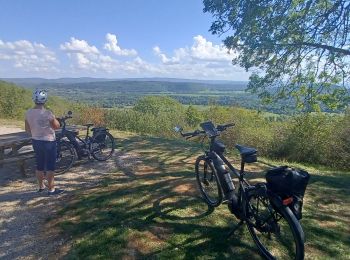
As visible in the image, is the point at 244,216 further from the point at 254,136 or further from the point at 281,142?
the point at 254,136

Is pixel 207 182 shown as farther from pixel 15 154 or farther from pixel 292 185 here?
pixel 15 154

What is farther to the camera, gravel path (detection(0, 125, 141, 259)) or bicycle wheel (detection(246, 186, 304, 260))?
gravel path (detection(0, 125, 141, 259))

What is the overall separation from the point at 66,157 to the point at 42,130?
7.29 ft

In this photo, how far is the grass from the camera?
164 inches

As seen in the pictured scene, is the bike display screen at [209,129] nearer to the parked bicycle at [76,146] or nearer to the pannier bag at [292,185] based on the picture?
the pannier bag at [292,185]

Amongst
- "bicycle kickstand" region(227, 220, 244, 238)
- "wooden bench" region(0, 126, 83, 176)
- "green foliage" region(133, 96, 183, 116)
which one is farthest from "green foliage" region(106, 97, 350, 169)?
"green foliage" region(133, 96, 183, 116)

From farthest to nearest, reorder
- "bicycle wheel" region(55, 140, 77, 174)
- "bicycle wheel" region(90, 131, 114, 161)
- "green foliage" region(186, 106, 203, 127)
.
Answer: "green foliage" region(186, 106, 203, 127) < "bicycle wheel" region(90, 131, 114, 161) < "bicycle wheel" region(55, 140, 77, 174)

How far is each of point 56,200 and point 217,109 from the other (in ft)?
78.5

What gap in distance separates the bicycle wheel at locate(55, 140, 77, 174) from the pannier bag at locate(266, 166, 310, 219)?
564 cm

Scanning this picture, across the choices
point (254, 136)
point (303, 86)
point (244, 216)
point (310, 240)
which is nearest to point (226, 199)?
point (244, 216)

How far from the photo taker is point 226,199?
4727mm

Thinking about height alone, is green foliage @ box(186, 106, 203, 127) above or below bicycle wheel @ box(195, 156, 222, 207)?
below

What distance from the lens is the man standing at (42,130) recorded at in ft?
19.2

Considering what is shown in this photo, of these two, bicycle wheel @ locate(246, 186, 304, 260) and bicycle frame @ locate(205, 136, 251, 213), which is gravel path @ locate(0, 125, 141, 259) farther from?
bicycle wheel @ locate(246, 186, 304, 260)
